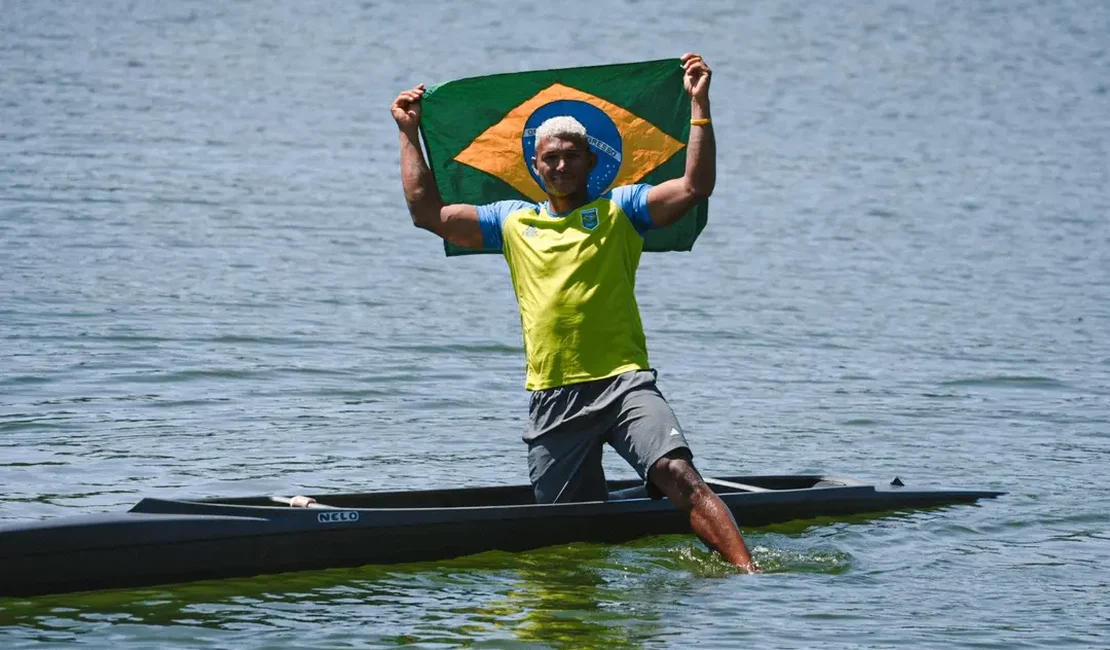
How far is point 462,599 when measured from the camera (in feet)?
29.4

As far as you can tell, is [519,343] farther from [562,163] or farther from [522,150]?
[562,163]

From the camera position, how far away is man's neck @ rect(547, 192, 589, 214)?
898 centimetres

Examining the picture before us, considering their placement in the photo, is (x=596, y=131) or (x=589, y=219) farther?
(x=596, y=131)

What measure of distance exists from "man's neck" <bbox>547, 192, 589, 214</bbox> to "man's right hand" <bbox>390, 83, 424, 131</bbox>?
2.72ft

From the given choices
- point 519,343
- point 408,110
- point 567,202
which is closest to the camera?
point 567,202

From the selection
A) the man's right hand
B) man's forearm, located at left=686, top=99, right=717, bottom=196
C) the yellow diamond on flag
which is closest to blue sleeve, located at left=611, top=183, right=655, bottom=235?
man's forearm, located at left=686, top=99, right=717, bottom=196

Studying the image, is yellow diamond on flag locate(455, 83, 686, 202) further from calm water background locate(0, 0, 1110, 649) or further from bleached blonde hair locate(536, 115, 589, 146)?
calm water background locate(0, 0, 1110, 649)

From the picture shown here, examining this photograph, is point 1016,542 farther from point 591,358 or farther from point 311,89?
point 311,89

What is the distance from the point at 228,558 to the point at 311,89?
23274 mm

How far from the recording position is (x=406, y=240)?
803 inches

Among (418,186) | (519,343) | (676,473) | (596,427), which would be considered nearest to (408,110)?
(418,186)

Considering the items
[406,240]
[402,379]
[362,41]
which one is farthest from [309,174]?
[362,41]

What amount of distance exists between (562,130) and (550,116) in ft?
3.23

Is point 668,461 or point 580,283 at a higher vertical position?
point 580,283
